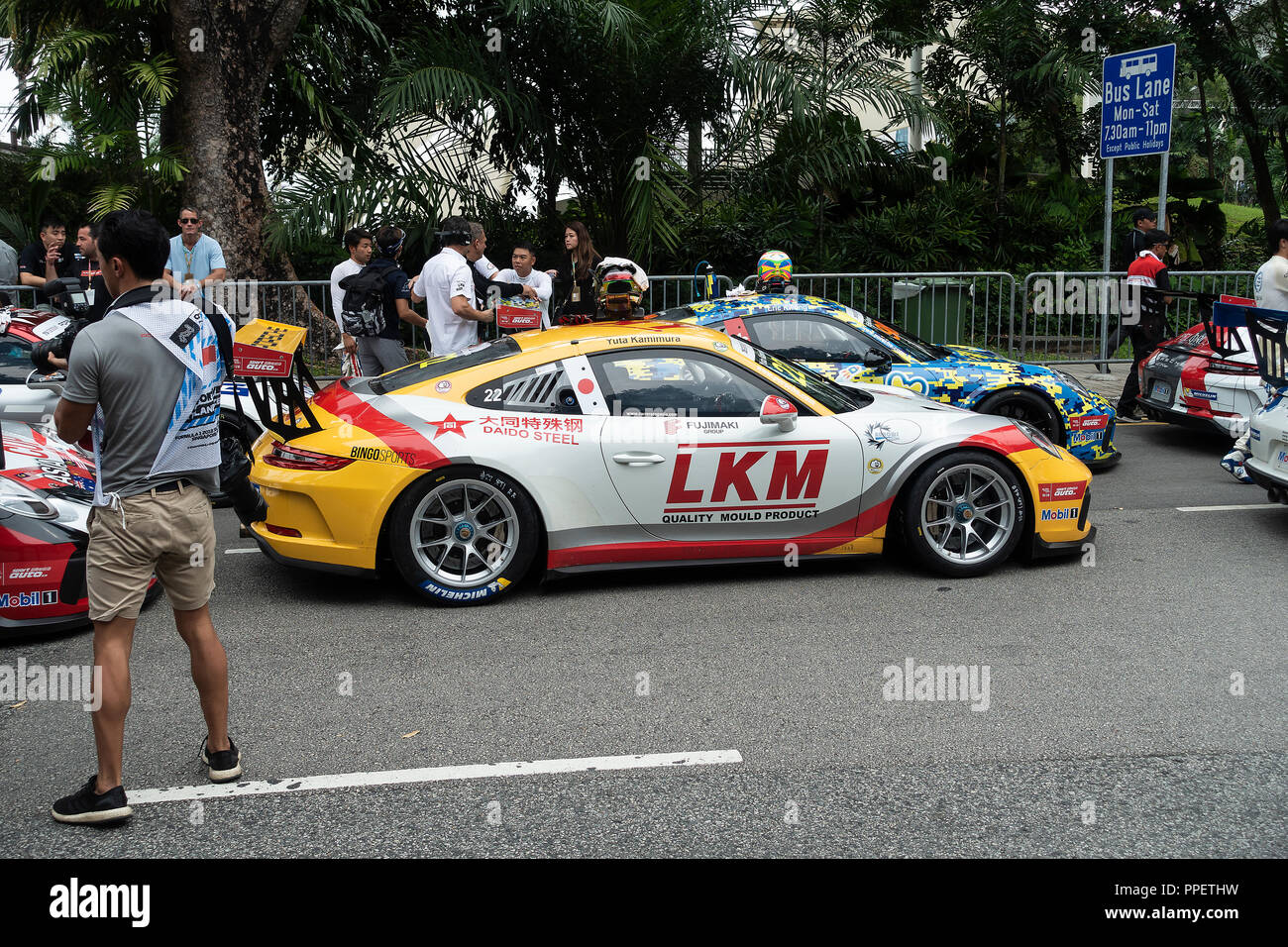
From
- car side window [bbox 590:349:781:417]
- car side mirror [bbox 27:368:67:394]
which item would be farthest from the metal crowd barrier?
car side mirror [bbox 27:368:67:394]

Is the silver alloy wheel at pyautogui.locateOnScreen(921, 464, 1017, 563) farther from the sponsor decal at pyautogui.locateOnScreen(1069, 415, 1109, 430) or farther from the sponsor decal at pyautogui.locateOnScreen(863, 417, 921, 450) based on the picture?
the sponsor decal at pyautogui.locateOnScreen(1069, 415, 1109, 430)

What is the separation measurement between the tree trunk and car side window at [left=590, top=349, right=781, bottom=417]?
826cm

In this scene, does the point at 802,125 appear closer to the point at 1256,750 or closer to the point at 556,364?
the point at 556,364

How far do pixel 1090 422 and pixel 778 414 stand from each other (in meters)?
3.82

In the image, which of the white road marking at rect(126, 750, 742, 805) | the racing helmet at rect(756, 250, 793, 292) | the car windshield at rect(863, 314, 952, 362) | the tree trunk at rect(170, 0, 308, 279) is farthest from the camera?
the tree trunk at rect(170, 0, 308, 279)

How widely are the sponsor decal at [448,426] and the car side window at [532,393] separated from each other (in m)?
0.15

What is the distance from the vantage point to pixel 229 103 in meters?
13.0

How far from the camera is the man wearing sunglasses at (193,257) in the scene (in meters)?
10.3

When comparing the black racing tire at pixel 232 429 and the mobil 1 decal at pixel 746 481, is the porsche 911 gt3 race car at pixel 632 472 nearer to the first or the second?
the mobil 1 decal at pixel 746 481

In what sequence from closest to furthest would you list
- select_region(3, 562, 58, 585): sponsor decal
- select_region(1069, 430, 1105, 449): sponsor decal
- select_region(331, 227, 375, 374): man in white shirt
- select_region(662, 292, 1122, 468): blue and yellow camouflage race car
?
select_region(3, 562, 58, 585): sponsor decal → select_region(662, 292, 1122, 468): blue and yellow camouflage race car → select_region(1069, 430, 1105, 449): sponsor decal → select_region(331, 227, 375, 374): man in white shirt

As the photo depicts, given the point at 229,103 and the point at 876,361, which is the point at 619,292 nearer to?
the point at 876,361

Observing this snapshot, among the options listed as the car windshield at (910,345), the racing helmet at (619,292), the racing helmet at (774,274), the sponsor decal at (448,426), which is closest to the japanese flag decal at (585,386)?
the sponsor decal at (448,426)

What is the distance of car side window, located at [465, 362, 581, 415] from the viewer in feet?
20.2
